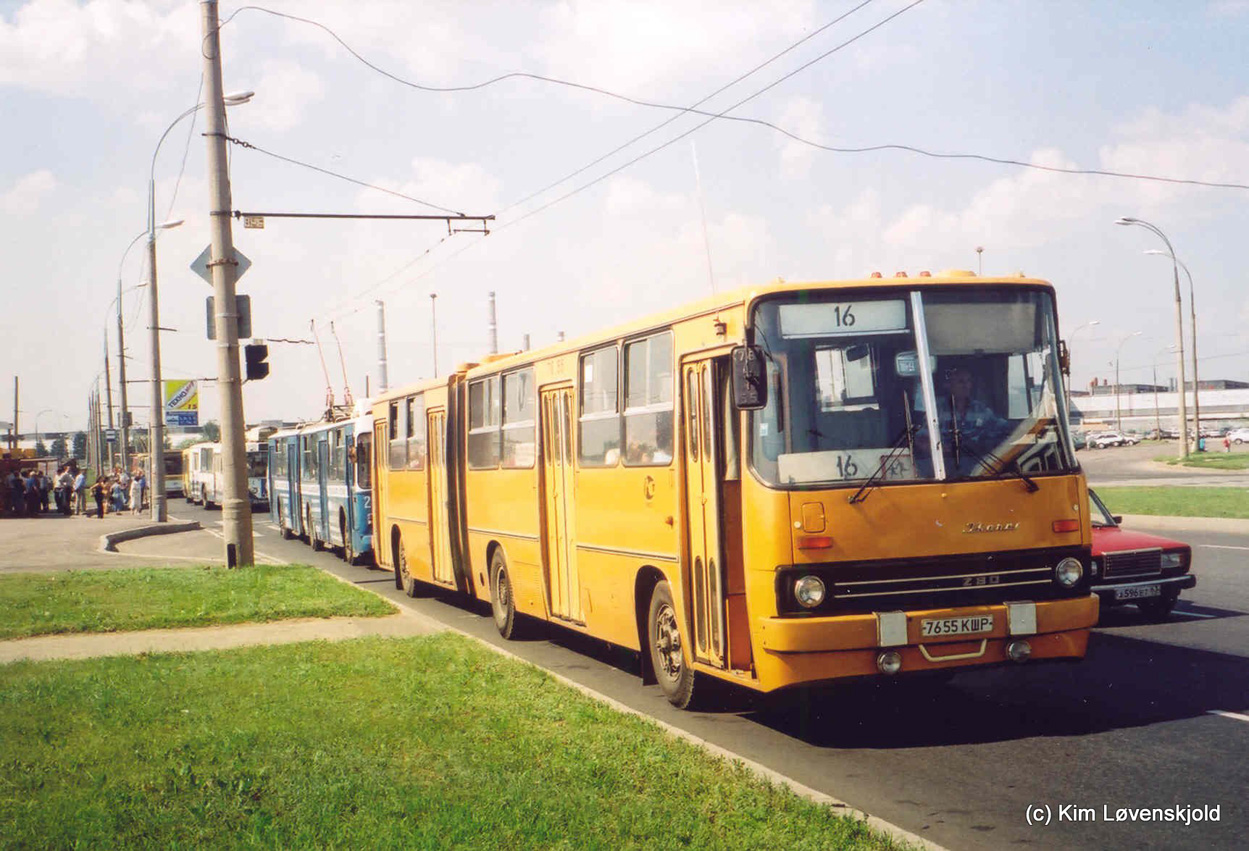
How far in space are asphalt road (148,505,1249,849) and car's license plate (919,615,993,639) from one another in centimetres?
72

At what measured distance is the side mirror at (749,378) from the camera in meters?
8.36

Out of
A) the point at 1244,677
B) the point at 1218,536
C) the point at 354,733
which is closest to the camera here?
the point at 354,733

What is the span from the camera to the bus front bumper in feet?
27.1

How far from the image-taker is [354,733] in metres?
8.63

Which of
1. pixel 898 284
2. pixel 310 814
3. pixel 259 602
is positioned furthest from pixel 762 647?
pixel 259 602

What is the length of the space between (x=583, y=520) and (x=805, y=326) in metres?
4.01

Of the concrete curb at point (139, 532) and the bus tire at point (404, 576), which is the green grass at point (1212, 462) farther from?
the bus tire at point (404, 576)

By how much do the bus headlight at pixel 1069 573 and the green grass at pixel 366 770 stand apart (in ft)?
8.83

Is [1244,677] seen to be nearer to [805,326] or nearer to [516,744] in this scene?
[805,326]

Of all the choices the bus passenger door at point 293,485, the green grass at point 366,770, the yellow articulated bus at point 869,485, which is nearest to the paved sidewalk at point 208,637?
the green grass at point 366,770

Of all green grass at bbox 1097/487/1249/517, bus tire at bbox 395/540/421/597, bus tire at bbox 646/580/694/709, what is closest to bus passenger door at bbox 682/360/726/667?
bus tire at bbox 646/580/694/709

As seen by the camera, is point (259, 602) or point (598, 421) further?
point (259, 602)

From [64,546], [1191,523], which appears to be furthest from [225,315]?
[1191,523]

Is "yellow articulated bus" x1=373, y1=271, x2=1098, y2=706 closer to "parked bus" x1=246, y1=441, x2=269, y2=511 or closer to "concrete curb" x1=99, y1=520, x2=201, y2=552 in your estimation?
"concrete curb" x1=99, y1=520, x2=201, y2=552
